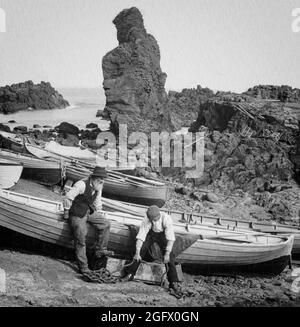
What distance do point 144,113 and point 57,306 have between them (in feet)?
80.7

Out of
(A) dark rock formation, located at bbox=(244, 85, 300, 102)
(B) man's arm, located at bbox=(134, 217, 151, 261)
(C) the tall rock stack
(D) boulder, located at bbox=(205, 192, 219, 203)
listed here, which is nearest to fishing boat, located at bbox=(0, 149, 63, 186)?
(D) boulder, located at bbox=(205, 192, 219, 203)

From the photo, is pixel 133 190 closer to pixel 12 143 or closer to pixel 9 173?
pixel 9 173

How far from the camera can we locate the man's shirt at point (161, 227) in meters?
6.95

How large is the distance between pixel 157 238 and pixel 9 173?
7.38 metres

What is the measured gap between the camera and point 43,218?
25.5ft

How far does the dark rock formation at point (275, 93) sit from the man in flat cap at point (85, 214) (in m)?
23.6

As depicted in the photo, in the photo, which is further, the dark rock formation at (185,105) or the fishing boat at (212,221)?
the dark rock formation at (185,105)

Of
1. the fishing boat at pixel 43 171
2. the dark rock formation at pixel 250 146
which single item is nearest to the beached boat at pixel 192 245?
the fishing boat at pixel 43 171

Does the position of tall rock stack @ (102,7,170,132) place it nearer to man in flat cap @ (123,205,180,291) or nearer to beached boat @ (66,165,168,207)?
beached boat @ (66,165,168,207)

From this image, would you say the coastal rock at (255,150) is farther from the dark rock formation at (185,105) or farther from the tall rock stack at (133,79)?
the dark rock formation at (185,105)

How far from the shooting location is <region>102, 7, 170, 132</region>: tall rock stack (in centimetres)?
2900

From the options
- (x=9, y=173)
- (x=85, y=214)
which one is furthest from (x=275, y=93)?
(x=85, y=214)

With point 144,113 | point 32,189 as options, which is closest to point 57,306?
point 32,189
